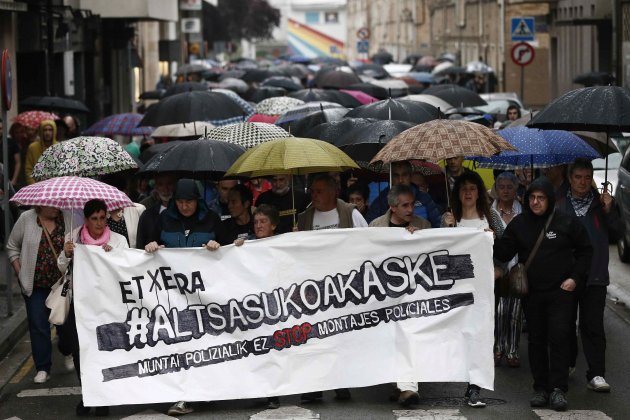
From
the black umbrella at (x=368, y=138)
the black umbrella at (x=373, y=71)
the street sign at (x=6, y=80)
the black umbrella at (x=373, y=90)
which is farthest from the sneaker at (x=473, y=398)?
the black umbrella at (x=373, y=71)

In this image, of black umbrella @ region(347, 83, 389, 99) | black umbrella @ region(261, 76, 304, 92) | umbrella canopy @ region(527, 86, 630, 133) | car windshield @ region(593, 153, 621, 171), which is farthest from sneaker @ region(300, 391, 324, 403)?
black umbrella @ region(261, 76, 304, 92)

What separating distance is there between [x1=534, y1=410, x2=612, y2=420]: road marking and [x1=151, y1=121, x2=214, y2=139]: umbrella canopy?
339 inches

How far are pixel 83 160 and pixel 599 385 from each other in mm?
4992

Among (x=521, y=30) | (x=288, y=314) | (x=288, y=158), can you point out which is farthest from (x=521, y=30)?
(x=288, y=314)

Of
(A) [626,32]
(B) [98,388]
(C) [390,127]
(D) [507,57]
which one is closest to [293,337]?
(B) [98,388]

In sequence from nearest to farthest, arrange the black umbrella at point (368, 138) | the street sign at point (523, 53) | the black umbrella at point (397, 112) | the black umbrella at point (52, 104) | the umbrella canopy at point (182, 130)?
the black umbrella at point (368, 138) → the black umbrella at point (397, 112) → the umbrella canopy at point (182, 130) → the black umbrella at point (52, 104) → the street sign at point (523, 53)

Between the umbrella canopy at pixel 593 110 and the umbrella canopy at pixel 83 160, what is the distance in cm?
373

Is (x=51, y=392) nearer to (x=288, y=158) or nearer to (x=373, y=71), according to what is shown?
(x=288, y=158)

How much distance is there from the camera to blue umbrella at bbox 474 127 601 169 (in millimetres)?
13094

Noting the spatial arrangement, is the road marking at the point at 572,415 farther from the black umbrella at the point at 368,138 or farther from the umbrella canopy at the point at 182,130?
the umbrella canopy at the point at 182,130

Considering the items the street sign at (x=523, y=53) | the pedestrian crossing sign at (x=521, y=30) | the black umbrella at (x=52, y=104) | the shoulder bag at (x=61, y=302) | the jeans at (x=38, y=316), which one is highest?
the pedestrian crossing sign at (x=521, y=30)

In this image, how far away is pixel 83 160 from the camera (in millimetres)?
13195

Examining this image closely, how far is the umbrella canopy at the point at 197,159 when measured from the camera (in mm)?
12398

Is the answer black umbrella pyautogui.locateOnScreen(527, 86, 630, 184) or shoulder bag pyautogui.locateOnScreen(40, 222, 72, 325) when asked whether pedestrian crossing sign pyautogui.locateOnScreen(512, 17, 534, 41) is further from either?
shoulder bag pyautogui.locateOnScreen(40, 222, 72, 325)
